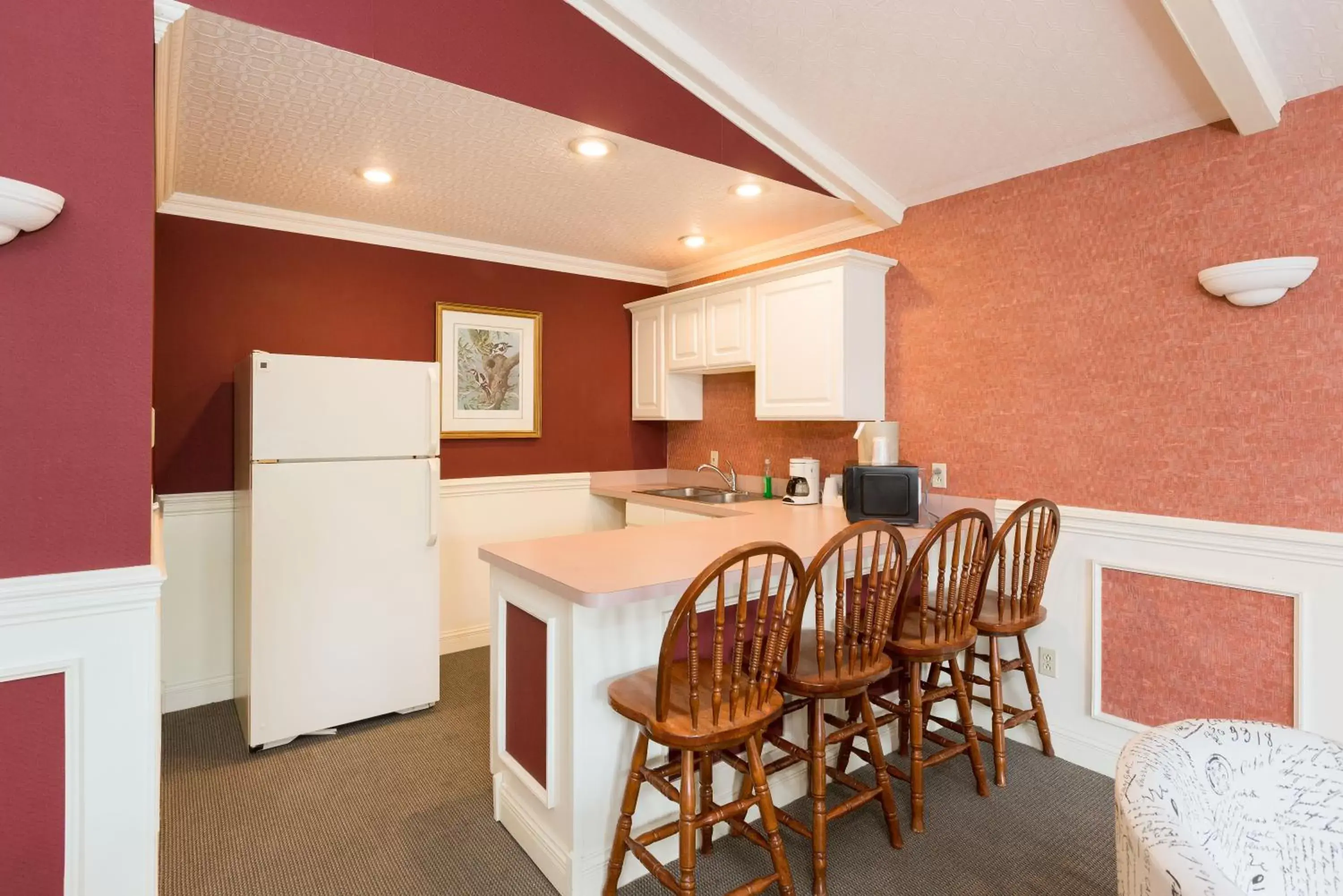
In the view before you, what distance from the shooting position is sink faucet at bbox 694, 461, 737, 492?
4266mm

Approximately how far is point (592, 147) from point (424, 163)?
0.68 m

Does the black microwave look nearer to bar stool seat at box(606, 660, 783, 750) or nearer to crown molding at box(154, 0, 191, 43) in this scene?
bar stool seat at box(606, 660, 783, 750)

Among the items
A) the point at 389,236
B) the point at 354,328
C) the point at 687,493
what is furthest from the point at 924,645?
the point at 389,236

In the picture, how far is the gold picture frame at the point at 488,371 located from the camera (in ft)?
12.6

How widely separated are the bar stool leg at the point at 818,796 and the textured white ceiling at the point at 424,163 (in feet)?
6.62

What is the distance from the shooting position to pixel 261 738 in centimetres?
271

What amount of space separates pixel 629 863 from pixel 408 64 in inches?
92.5

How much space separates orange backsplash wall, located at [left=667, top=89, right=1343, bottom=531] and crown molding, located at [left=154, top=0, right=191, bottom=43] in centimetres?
275

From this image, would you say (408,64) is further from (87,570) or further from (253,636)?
(253,636)

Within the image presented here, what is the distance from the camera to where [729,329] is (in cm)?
376

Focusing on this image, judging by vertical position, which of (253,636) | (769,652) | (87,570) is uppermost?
(87,570)

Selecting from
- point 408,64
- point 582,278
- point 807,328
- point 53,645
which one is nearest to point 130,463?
point 53,645

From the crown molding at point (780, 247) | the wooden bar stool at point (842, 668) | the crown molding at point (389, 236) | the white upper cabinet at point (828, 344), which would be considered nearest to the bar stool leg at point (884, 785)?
the wooden bar stool at point (842, 668)

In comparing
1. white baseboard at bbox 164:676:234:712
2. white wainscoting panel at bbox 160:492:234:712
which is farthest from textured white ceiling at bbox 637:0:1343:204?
white baseboard at bbox 164:676:234:712
